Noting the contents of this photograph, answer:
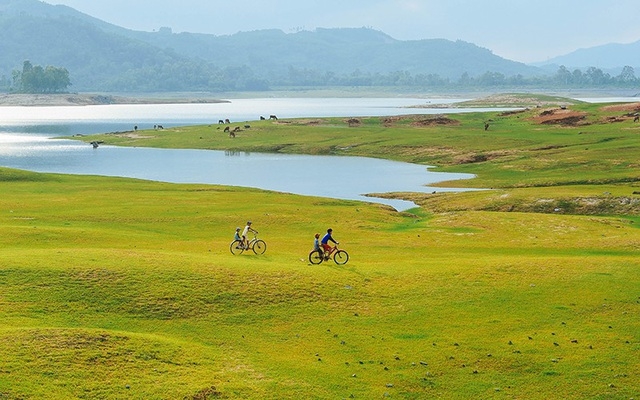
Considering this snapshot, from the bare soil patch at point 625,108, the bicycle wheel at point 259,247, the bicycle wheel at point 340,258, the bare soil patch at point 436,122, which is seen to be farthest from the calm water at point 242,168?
the bare soil patch at point 625,108

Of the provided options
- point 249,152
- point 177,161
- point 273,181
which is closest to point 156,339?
point 273,181

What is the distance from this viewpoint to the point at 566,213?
78812 mm

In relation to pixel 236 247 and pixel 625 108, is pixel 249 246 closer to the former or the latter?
pixel 236 247

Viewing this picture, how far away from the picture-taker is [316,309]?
122 ft

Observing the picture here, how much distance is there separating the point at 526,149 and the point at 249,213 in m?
76.9

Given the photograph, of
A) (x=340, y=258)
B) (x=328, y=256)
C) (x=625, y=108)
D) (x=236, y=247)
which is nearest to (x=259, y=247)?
(x=236, y=247)

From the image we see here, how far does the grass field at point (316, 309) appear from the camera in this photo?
29.3 m

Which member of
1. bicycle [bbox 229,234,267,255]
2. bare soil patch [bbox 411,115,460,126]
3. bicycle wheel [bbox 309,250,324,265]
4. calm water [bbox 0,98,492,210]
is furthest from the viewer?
bare soil patch [bbox 411,115,460,126]

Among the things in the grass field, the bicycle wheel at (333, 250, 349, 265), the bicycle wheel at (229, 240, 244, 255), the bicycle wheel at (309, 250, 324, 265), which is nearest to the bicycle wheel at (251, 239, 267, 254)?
the bicycle wheel at (229, 240, 244, 255)

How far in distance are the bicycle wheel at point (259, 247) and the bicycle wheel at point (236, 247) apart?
2.67 ft

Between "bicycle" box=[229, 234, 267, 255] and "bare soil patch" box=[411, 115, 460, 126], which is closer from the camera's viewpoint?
"bicycle" box=[229, 234, 267, 255]

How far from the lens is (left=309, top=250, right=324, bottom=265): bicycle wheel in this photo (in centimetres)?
4496

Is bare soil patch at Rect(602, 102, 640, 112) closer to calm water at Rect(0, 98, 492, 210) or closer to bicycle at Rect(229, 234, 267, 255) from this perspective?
calm water at Rect(0, 98, 492, 210)

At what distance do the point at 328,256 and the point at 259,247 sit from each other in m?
5.73
